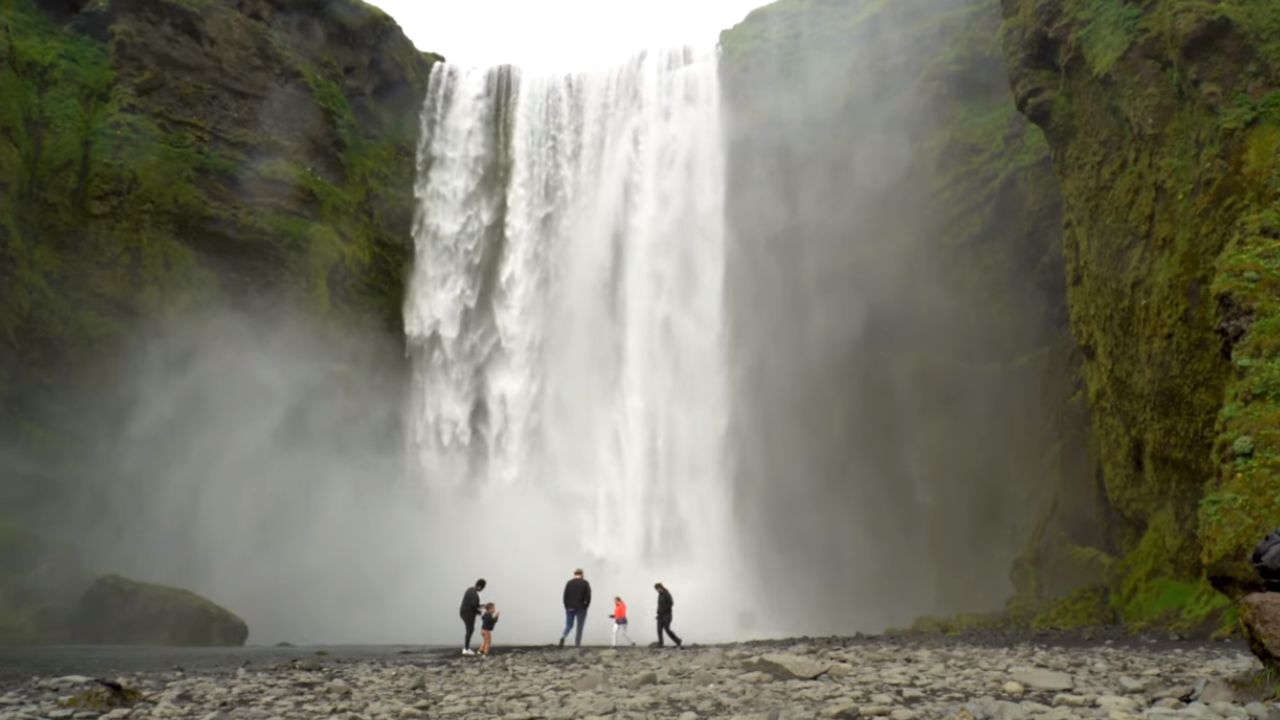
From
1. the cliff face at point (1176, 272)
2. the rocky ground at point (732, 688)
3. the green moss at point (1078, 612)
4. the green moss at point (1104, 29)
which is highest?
the green moss at point (1104, 29)

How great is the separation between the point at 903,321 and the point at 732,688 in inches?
876

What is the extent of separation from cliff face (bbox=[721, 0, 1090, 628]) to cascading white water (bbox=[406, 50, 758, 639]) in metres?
1.60

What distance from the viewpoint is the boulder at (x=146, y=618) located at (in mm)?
23266

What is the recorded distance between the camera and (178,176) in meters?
32.9

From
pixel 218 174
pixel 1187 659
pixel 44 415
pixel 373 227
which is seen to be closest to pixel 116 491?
pixel 44 415

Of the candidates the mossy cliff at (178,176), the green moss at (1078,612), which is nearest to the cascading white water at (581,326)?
the mossy cliff at (178,176)

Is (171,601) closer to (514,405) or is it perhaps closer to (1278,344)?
(514,405)

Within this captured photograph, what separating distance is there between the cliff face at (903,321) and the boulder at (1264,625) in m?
15.1

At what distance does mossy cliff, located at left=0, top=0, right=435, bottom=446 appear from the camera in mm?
29812

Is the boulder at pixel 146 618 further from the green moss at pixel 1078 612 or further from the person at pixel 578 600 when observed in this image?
the green moss at pixel 1078 612

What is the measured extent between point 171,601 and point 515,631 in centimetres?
900

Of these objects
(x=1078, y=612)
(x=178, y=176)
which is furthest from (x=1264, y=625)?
(x=178, y=176)

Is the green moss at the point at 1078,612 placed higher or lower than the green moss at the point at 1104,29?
lower

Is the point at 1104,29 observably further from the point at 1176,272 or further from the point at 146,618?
the point at 146,618
